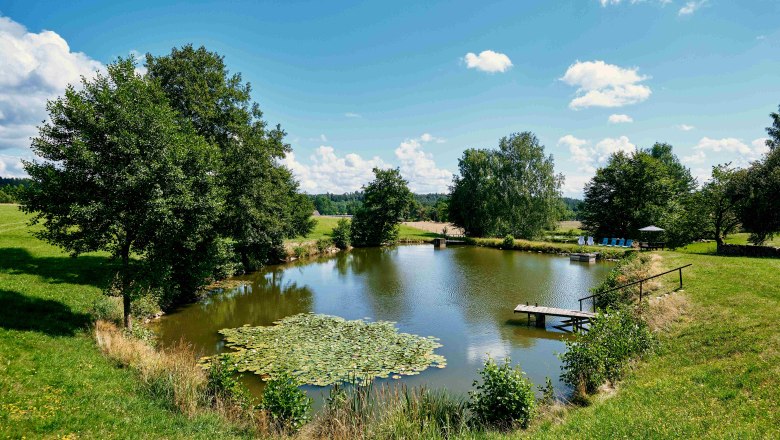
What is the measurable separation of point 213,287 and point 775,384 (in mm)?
29882

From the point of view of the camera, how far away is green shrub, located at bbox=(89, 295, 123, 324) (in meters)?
16.0

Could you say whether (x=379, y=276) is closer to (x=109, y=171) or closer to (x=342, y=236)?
(x=342, y=236)

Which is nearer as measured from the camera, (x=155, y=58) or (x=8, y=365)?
(x=8, y=365)

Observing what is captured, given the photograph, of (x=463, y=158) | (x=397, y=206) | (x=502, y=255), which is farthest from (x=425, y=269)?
(x=463, y=158)

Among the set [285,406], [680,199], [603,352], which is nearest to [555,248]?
[680,199]

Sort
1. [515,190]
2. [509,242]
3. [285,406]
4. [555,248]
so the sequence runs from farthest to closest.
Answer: [515,190]
[509,242]
[555,248]
[285,406]

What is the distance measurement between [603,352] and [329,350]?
10422 mm

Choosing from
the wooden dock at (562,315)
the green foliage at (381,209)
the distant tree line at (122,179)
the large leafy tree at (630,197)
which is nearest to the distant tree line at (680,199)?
the large leafy tree at (630,197)

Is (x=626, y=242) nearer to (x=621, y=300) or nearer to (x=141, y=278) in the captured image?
(x=621, y=300)

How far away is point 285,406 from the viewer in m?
10.0

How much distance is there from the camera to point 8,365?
378 inches

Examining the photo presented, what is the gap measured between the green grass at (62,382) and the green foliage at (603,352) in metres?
10.2

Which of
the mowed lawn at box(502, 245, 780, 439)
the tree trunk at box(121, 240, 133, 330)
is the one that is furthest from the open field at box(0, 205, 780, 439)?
the tree trunk at box(121, 240, 133, 330)

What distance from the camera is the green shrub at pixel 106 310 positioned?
52.3 feet
